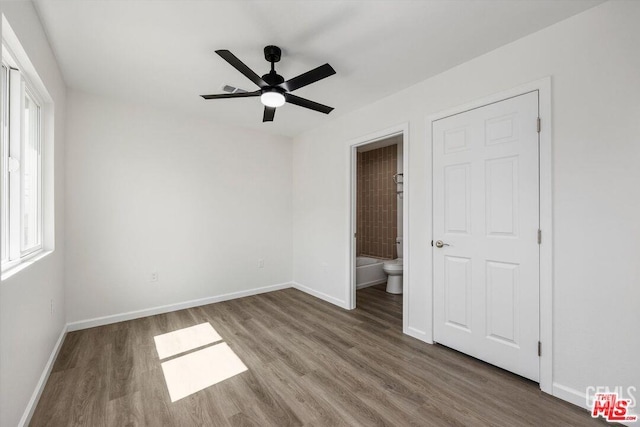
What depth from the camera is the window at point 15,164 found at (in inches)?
64.1

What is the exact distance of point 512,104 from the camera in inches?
84.6

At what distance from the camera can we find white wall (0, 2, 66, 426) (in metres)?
1.40

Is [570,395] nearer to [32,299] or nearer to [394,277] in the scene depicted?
[394,277]

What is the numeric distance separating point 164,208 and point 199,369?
6.87 ft

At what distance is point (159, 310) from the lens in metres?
3.50

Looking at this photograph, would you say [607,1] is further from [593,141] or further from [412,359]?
[412,359]

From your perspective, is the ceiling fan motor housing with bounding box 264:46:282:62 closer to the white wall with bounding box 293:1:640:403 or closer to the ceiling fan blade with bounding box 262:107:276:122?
the ceiling fan blade with bounding box 262:107:276:122

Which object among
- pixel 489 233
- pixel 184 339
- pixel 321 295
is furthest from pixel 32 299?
pixel 489 233

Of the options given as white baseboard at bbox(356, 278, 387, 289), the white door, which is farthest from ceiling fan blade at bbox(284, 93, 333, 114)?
white baseboard at bbox(356, 278, 387, 289)

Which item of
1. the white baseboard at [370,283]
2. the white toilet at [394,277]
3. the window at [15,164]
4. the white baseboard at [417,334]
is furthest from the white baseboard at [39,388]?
the white toilet at [394,277]

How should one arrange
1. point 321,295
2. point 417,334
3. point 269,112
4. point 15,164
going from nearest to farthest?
point 15,164 < point 269,112 < point 417,334 < point 321,295

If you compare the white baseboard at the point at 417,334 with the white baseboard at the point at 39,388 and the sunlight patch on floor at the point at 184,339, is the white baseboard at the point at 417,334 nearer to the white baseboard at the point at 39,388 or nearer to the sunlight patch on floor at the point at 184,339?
the sunlight patch on floor at the point at 184,339

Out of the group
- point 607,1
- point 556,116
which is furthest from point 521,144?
point 607,1

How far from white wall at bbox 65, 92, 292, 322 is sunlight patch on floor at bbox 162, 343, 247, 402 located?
1.42m
